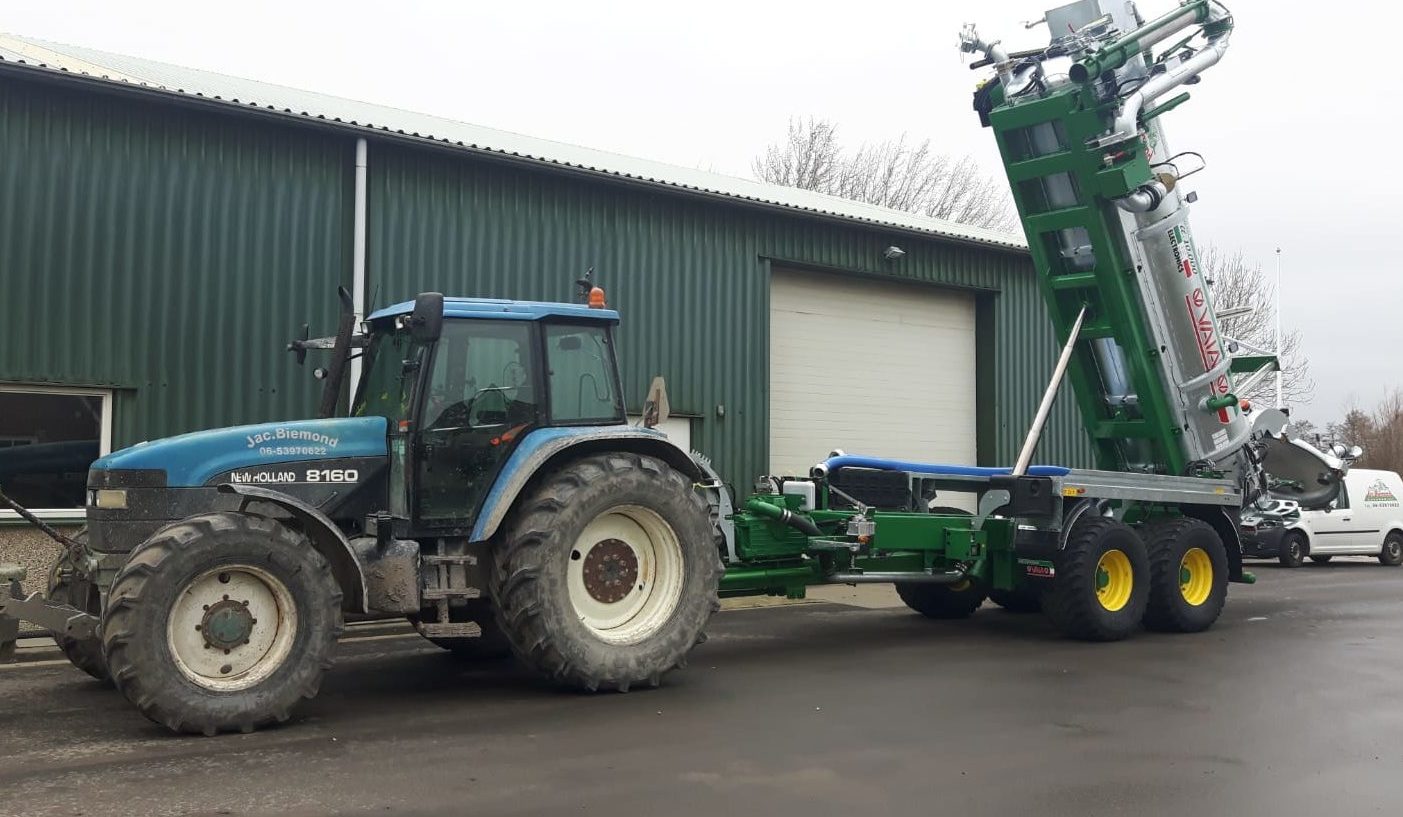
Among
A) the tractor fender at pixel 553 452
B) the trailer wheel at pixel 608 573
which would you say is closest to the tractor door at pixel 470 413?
the tractor fender at pixel 553 452

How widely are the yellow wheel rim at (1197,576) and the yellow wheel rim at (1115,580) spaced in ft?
2.97

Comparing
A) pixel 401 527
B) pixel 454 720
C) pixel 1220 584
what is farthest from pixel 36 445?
pixel 1220 584

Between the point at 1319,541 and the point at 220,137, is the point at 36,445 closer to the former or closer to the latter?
the point at 220,137

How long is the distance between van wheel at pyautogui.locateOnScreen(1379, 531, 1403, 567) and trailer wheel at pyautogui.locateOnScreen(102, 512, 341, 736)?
66.9ft

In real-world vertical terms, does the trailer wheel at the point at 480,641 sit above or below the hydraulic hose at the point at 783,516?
below

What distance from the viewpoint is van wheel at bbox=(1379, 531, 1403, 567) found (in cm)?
2108

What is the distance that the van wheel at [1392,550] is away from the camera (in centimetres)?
2108

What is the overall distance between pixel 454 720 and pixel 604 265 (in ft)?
28.0

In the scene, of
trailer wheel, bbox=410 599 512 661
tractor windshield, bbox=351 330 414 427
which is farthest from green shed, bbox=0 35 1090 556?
tractor windshield, bbox=351 330 414 427

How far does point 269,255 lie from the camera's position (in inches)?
485

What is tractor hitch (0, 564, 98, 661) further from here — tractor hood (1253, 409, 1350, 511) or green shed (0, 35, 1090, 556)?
tractor hood (1253, 409, 1350, 511)

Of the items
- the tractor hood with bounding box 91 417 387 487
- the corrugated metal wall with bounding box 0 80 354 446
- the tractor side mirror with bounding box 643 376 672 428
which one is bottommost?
the tractor hood with bounding box 91 417 387 487

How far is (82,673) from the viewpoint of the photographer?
8.48 meters

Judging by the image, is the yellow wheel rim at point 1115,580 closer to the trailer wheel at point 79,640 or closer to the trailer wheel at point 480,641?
the trailer wheel at point 480,641
